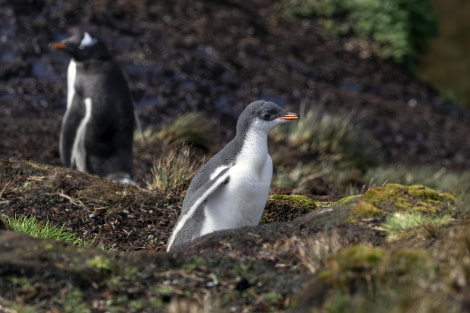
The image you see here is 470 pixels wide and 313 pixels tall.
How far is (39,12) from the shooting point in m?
12.9

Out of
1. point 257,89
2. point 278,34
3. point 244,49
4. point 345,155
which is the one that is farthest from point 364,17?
point 345,155

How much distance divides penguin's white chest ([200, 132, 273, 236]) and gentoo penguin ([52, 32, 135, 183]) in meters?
3.66

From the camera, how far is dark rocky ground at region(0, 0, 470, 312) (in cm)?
405

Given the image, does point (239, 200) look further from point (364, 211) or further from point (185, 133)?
point (185, 133)

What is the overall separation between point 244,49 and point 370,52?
8.71ft

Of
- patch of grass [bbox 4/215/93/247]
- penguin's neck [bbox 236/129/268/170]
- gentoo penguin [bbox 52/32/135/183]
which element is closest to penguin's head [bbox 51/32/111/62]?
gentoo penguin [bbox 52/32/135/183]

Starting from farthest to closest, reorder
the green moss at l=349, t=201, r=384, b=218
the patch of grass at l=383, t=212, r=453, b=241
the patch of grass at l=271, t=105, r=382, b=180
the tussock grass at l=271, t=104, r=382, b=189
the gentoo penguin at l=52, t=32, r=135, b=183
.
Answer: the patch of grass at l=271, t=105, r=382, b=180 → the tussock grass at l=271, t=104, r=382, b=189 → the gentoo penguin at l=52, t=32, r=135, b=183 → the green moss at l=349, t=201, r=384, b=218 → the patch of grass at l=383, t=212, r=453, b=241

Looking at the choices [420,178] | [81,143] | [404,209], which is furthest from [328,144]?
[404,209]

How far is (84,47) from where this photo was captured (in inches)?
344

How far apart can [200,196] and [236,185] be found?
0.70ft

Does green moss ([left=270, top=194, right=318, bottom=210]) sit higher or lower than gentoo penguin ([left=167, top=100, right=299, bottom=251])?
lower

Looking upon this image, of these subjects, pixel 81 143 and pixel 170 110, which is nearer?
pixel 81 143

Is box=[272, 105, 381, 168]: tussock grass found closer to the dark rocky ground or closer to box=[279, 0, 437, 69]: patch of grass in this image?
the dark rocky ground

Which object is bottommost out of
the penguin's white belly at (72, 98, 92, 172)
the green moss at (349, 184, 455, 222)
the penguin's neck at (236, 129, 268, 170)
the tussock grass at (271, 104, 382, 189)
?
the tussock grass at (271, 104, 382, 189)
